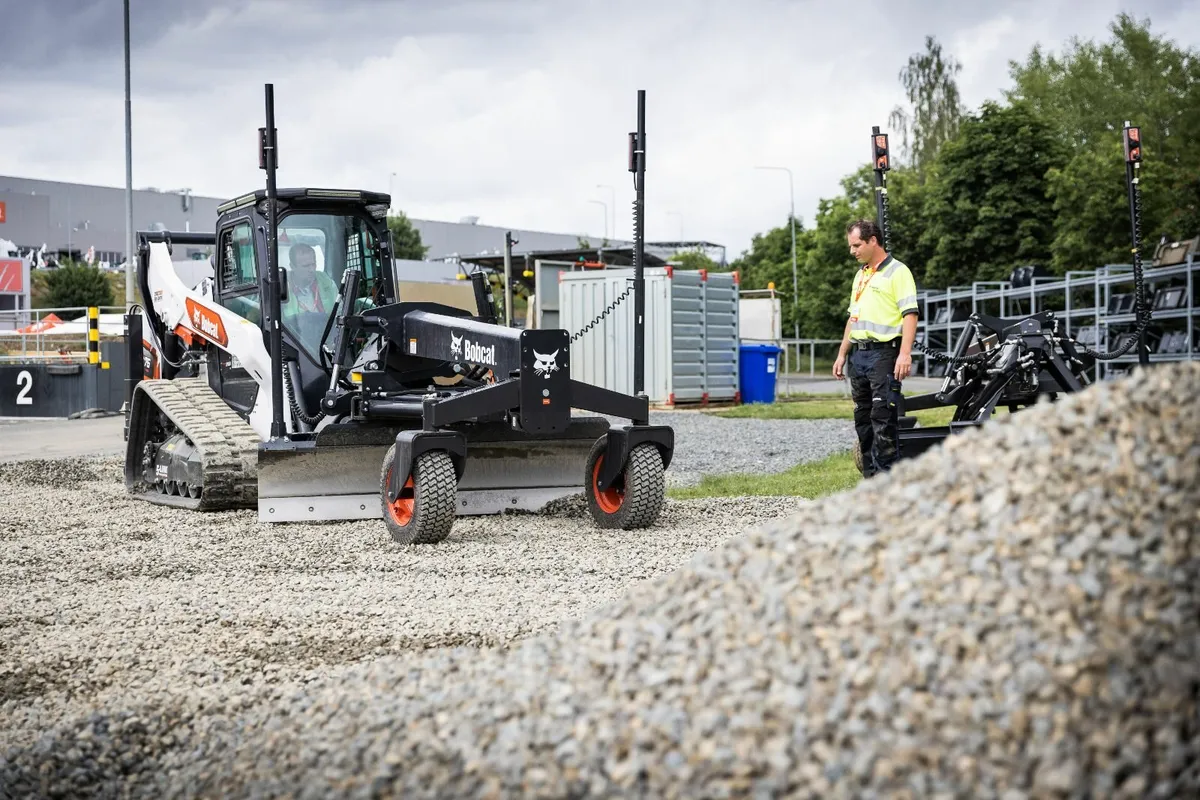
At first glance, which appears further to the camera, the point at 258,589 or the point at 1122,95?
the point at 1122,95

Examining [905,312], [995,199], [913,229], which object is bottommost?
[905,312]

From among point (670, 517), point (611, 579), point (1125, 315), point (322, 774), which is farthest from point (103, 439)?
point (1125, 315)

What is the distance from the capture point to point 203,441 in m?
10.2

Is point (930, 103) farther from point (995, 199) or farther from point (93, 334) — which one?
point (93, 334)

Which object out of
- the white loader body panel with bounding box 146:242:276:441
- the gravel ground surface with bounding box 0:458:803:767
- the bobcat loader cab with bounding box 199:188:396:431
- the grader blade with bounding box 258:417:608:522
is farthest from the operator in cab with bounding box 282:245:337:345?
the gravel ground surface with bounding box 0:458:803:767

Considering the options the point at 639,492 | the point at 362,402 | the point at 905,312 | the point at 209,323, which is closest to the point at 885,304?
the point at 905,312

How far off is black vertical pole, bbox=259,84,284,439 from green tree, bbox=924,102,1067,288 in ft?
122

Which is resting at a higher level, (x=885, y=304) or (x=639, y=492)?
(x=885, y=304)

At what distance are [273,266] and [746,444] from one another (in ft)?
27.3

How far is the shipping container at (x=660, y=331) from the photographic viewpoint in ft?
80.9

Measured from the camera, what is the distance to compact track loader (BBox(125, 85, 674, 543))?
8.80m

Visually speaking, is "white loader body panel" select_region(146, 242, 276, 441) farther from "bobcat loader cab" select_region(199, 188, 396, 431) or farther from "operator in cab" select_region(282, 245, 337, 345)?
"operator in cab" select_region(282, 245, 337, 345)

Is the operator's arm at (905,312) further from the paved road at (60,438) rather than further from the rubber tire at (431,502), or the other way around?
the paved road at (60,438)

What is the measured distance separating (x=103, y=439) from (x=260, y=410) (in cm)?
869
